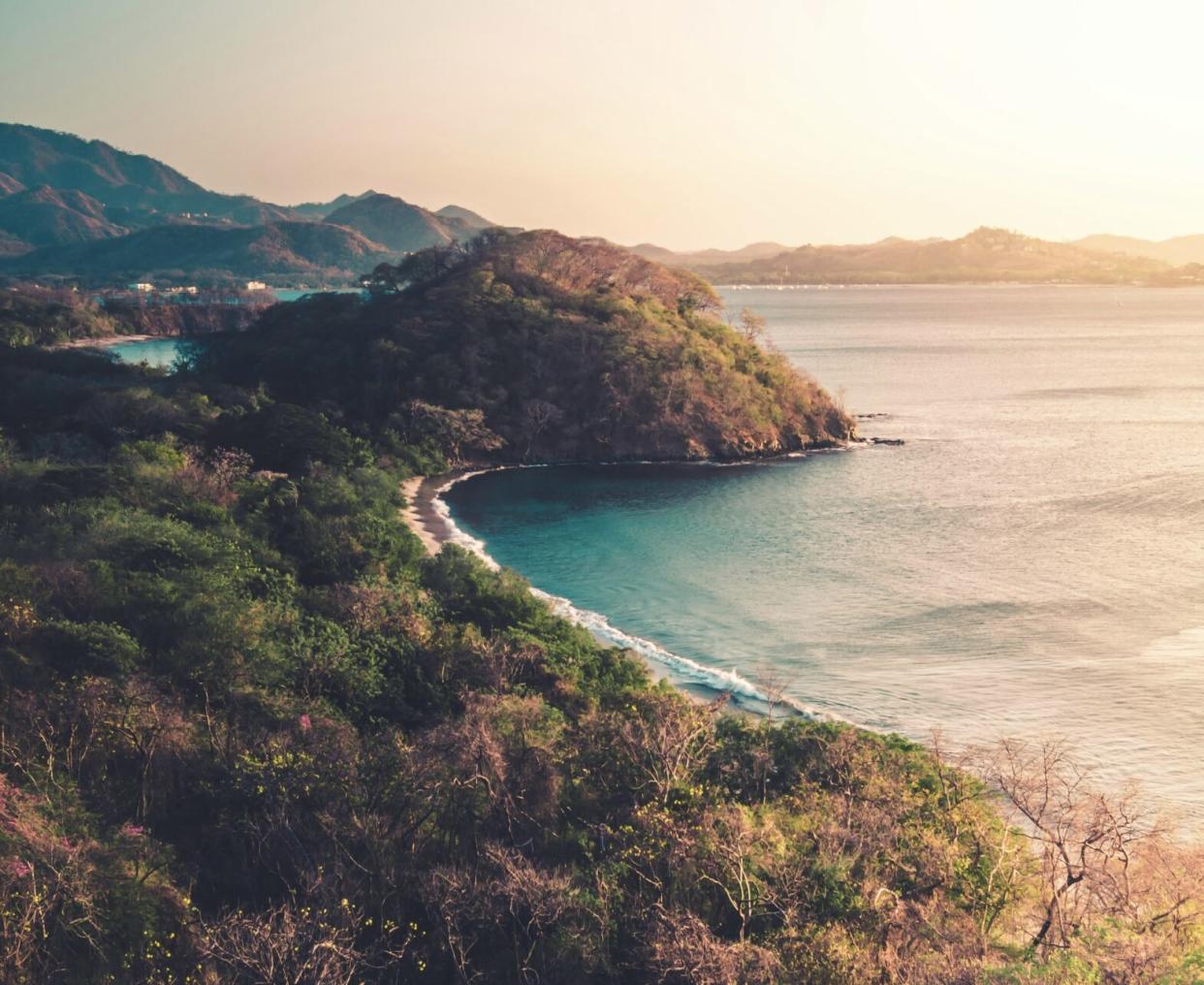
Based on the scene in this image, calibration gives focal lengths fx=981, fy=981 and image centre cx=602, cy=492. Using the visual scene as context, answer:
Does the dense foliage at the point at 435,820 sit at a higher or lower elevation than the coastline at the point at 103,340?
lower

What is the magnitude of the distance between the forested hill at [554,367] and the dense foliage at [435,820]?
4232 centimetres

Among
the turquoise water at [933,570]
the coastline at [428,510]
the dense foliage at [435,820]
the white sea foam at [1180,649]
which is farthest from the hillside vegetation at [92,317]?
the white sea foam at [1180,649]

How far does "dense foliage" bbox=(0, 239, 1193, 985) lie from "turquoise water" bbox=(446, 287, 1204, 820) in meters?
6.94

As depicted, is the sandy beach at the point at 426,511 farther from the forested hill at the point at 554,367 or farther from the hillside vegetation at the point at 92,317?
the hillside vegetation at the point at 92,317

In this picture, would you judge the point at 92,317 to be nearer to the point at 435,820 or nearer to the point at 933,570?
the point at 933,570


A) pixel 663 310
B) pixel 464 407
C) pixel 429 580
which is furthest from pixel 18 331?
pixel 429 580

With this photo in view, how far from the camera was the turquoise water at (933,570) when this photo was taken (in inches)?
1137

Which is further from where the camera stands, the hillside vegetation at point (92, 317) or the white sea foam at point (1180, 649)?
the hillside vegetation at point (92, 317)

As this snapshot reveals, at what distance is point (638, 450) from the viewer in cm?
7081

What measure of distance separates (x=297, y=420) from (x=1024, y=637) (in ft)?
138

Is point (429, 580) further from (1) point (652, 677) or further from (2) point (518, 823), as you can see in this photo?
(2) point (518, 823)

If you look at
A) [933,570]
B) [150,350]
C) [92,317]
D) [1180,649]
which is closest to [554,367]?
[933,570]

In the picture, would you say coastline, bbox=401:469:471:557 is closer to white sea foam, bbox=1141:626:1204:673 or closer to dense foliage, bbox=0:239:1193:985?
dense foliage, bbox=0:239:1193:985

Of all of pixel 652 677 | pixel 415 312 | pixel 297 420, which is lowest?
pixel 652 677
